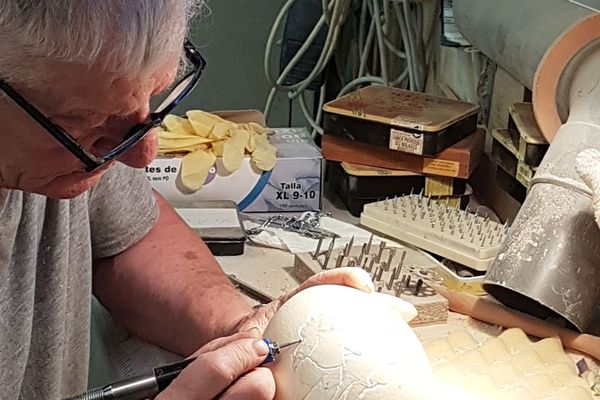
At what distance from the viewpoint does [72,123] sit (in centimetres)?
92

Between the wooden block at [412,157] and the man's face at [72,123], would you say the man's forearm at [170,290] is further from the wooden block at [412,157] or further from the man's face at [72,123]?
the wooden block at [412,157]

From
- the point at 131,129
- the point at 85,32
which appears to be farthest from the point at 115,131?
the point at 85,32

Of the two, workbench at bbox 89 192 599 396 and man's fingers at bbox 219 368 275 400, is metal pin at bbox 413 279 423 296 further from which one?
man's fingers at bbox 219 368 275 400

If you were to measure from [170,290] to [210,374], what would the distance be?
0.39 metres

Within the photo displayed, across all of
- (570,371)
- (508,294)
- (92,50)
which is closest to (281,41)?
(508,294)

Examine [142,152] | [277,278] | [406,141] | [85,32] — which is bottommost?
[277,278]

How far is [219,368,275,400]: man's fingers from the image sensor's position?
3.18 feet

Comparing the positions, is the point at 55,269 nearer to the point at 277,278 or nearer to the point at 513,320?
the point at 277,278

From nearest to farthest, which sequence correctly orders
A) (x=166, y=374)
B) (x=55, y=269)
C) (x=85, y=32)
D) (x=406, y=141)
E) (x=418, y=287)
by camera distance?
(x=85, y=32)
(x=166, y=374)
(x=55, y=269)
(x=418, y=287)
(x=406, y=141)

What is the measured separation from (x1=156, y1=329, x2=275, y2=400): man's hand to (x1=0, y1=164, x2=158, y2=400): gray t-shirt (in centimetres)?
33

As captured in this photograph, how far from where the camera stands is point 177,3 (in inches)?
34.6

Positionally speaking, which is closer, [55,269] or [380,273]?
[55,269]

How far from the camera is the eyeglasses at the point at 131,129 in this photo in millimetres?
882

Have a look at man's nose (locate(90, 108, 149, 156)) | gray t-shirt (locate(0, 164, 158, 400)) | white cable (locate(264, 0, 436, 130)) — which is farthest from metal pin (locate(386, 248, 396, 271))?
white cable (locate(264, 0, 436, 130))
